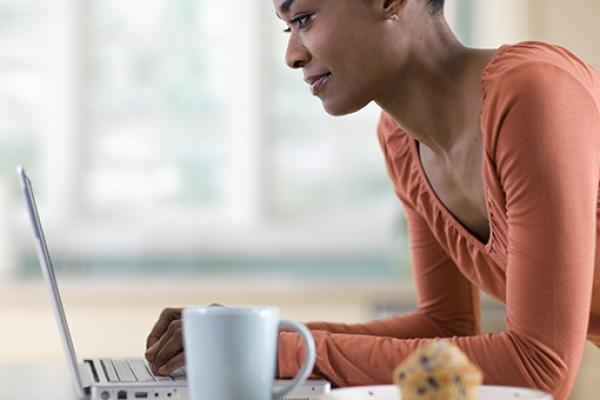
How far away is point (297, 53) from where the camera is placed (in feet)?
4.91

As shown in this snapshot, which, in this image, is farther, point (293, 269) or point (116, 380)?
point (293, 269)

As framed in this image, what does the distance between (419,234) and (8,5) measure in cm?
248

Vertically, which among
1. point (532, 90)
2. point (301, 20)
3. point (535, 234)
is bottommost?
point (535, 234)

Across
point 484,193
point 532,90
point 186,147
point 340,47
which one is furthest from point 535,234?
point 186,147

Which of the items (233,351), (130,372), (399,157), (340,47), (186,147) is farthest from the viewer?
(186,147)

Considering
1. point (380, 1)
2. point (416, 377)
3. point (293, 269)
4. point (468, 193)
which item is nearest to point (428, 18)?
point (380, 1)

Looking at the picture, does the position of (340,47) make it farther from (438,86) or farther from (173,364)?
(173,364)

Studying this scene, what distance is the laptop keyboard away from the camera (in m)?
Result: 1.21

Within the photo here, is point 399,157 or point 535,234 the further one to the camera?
point 399,157

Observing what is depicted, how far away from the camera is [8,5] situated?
12.6 feet

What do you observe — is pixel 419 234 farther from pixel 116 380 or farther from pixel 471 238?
pixel 116 380

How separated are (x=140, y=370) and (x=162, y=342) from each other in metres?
0.08

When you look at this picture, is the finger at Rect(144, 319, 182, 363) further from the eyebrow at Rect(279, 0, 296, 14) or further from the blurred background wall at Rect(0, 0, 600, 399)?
the blurred background wall at Rect(0, 0, 600, 399)

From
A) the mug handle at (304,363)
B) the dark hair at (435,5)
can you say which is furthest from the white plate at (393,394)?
the dark hair at (435,5)
